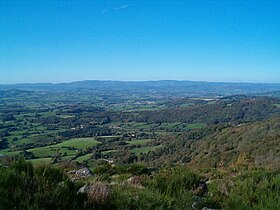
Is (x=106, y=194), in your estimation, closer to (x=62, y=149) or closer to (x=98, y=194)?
(x=98, y=194)

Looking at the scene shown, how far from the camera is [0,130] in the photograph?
6762cm

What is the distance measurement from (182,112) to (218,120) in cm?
1742

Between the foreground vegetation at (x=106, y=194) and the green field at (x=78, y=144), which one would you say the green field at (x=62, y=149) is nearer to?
the green field at (x=78, y=144)

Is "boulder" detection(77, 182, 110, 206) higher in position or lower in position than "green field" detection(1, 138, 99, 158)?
higher

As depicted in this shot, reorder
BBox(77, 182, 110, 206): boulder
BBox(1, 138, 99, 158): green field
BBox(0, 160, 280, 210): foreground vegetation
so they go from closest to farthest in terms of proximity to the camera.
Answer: BBox(0, 160, 280, 210): foreground vegetation → BBox(77, 182, 110, 206): boulder → BBox(1, 138, 99, 158): green field

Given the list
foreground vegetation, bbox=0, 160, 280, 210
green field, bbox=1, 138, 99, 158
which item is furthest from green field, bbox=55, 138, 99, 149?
foreground vegetation, bbox=0, 160, 280, 210

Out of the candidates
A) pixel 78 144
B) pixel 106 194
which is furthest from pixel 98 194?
pixel 78 144

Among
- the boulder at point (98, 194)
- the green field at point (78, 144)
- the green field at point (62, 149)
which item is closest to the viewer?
the boulder at point (98, 194)

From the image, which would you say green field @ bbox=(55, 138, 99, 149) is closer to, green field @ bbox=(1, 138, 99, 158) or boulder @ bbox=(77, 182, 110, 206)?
green field @ bbox=(1, 138, 99, 158)

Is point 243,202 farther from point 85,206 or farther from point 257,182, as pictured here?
point 85,206

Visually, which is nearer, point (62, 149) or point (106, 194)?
point (106, 194)

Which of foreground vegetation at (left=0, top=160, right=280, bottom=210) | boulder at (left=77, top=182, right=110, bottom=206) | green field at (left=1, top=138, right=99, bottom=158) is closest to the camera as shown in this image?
foreground vegetation at (left=0, top=160, right=280, bottom=210)

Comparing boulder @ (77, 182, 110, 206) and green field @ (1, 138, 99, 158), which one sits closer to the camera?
boulder @ (77, 182, 110, 206)

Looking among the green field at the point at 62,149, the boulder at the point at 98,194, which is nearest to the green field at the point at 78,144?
the green field at the point at 62,149
